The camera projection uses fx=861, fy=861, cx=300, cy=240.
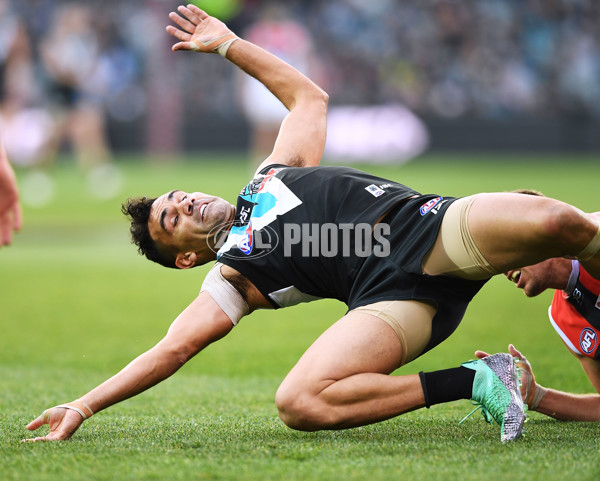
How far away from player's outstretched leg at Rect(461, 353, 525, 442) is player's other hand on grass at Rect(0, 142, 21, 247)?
256cm

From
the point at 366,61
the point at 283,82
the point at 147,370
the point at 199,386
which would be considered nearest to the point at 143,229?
the point at 147,370

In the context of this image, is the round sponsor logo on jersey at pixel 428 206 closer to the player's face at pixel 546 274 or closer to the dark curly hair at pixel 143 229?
the player's face at pixel 546 274

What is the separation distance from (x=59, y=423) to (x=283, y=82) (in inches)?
85.9

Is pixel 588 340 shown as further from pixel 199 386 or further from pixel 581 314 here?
pixel 199 386

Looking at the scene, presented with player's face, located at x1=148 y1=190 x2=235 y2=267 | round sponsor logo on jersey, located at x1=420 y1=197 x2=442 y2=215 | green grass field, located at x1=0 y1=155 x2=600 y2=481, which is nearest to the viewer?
green grass field, located at x1=0 y1=155 x2=600 y2=481

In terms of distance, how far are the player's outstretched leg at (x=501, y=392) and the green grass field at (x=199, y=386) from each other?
3.5 inches

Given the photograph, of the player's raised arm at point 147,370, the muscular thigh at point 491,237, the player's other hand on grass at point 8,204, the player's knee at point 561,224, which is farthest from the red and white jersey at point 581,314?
the player's other hand on grass at point 8,204

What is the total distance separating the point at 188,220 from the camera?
4230 mm

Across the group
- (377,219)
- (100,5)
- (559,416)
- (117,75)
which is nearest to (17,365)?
(377,219)

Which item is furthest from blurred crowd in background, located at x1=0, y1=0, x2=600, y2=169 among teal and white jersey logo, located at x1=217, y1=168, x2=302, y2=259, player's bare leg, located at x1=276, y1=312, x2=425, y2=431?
player's bare leg, located at x1=276, y1=312, x2=425, y2=431

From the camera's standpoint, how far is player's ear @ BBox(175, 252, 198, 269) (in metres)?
4.35

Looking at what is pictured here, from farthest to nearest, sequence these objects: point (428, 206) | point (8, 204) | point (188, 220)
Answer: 1. point (8, 204)
2. point (188, 220)
3. point (428, 206)

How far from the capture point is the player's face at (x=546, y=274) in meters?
3.99

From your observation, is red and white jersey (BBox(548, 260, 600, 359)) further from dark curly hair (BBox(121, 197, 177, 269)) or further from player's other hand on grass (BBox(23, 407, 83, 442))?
player's other hand on grass (BBox(23, 407, 83, 442))
